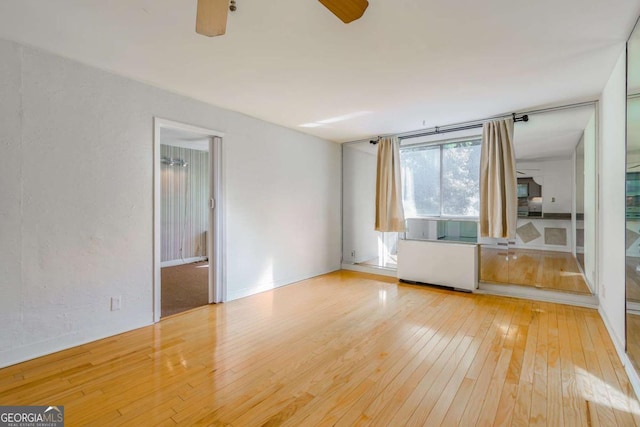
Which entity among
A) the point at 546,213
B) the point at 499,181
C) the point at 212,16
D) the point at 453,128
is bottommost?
the point at 546,213

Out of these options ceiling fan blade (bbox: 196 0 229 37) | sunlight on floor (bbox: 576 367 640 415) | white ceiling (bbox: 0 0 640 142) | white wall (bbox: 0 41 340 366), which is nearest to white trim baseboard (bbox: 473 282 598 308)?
sunlight on floor (bbox: 576 367 640 415)

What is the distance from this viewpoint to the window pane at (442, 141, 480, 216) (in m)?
4.22

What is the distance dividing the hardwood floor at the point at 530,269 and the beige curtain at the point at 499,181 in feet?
1.59

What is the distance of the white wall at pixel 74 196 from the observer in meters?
2.19

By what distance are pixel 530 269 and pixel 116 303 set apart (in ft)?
17.4

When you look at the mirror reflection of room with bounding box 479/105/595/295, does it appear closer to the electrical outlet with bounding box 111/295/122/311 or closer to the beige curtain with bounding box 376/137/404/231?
the beige curtain with bounding box 376/137/404/231

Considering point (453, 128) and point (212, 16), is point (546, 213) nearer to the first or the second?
point (453, 128)

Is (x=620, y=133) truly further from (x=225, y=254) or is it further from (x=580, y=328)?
(x=225, y=254)

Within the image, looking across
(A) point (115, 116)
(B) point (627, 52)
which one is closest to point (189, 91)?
(A) point (115, 116)

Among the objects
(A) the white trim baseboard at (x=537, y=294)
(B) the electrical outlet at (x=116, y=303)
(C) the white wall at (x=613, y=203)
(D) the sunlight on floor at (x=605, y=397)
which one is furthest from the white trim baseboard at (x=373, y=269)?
(B) the electrical outlet at (x=116, y=303)

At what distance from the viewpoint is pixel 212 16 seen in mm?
1489

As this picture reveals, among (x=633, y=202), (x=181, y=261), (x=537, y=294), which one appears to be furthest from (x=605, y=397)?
(x=181, y=261)

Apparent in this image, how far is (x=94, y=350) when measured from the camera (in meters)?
2.42

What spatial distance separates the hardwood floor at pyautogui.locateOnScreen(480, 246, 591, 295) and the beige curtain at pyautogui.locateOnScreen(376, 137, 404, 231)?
136 centimetres
